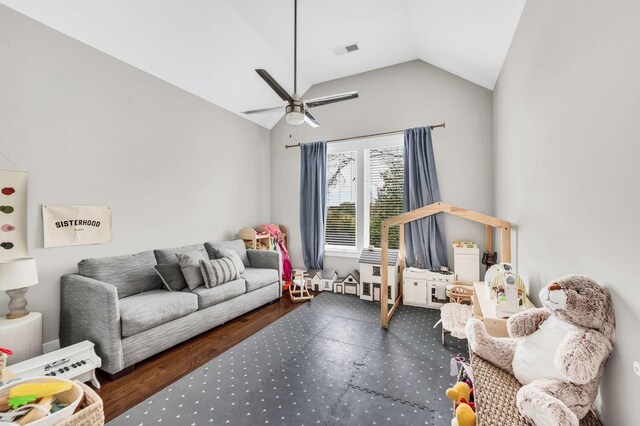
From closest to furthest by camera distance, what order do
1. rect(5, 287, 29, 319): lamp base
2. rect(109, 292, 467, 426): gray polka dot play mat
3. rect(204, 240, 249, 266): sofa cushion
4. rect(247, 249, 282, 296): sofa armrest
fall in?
rect(109, 292, 467, 426): gray polka dot play mat
rect(5, 287, 29, 319): lamp base
rect(204, 240, 249, 266): sofa cushion
rect(247, 249, 282, 296): sofa armrest

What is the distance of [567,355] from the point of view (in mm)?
936

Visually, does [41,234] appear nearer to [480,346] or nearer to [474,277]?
[480,346]

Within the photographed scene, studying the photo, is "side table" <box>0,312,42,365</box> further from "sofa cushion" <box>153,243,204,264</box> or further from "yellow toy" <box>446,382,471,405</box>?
"yellow toy" <box>446,382,471,405</box>

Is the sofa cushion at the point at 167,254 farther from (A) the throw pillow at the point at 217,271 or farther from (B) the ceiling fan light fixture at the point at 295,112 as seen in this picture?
(B) the ceiling fan light fixture at the point at 295,112

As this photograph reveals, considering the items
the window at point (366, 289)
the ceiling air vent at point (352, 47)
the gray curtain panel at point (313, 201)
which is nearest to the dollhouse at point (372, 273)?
the window at point (366, 289)

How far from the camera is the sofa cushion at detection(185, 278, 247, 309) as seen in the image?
2.75 metres

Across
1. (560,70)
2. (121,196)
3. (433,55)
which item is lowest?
(121,196)

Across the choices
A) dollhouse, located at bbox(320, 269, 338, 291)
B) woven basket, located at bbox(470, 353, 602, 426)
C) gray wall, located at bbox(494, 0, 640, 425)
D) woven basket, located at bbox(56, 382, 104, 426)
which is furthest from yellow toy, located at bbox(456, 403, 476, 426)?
dollhouse, located at bbox(320, 269, 338, 291)

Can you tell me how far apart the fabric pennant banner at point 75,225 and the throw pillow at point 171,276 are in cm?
58

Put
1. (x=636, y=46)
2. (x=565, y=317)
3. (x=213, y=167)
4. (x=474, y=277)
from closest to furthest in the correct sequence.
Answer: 1. (x=636, y=46)
2. (x=565, y=317)
3. (x=474, y=277)
4. (x=213, y=167)

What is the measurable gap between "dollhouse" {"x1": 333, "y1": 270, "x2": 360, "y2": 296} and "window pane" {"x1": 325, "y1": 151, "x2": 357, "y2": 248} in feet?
1.81

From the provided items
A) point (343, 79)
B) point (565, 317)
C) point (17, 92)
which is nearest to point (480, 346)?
point (565, 317)

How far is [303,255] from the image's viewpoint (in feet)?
14.8

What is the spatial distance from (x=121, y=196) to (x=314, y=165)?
103 inches
